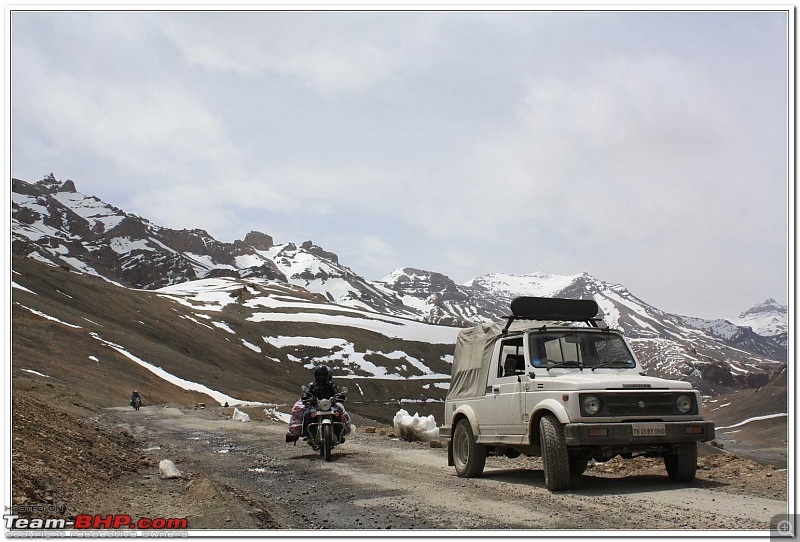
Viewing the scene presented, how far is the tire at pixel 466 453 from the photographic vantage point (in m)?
12.4

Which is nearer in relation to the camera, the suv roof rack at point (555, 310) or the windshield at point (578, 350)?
the windshield at point (578, 350)

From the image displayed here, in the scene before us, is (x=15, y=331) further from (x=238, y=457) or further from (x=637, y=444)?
(x=637, y=444)

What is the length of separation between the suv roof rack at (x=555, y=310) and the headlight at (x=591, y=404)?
2.74m

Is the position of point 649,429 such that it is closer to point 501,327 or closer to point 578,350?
point 578,350

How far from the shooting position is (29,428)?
12922 mm

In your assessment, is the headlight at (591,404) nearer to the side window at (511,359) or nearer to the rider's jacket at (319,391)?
the side window at (511,359)

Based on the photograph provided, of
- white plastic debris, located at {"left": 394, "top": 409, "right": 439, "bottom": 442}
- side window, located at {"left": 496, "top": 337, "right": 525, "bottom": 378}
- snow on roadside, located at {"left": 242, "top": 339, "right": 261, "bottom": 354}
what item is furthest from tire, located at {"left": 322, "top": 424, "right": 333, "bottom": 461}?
snow on roadside, located at {"left": 242, "top": 339, "right": 261, "bottom": 354}

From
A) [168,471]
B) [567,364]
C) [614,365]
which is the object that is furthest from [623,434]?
[168,471]

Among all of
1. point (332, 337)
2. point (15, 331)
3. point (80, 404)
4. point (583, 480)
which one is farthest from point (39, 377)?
point (332, 337)

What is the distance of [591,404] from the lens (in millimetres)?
10055

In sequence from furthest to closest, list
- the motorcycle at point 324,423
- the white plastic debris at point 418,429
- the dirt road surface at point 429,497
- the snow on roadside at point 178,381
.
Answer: the snow on roadside at point 178,381
the white plastic debris at point 418,429
the motorcycle at point 324,423
the dirt road surface at point 429,497

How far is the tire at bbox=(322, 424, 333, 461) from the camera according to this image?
15852 millimetres

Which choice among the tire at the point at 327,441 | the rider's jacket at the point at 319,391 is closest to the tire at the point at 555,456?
the tire at the point at 327,441

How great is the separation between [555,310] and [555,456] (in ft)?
11.1
